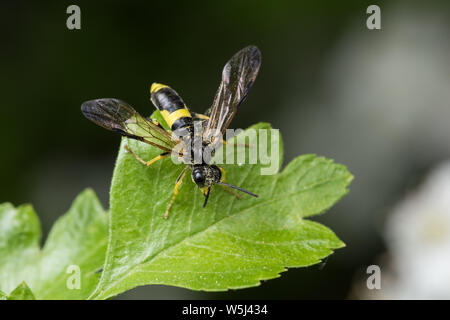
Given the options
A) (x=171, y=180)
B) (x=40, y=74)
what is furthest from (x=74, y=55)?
(x=171, y=180)

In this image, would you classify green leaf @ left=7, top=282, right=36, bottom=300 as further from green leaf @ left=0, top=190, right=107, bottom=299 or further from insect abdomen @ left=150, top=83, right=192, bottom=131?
insect abdomen @ left=150, top=83, right=192, bottom=131

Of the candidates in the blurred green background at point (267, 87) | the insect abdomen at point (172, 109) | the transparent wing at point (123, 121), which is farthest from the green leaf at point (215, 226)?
the blurred green background at point (267, 87)

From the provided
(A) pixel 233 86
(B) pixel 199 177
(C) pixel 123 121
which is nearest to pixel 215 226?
(B) pixel 199 177

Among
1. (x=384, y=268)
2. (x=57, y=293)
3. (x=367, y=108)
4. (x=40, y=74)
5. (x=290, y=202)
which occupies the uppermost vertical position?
(x=40, y=74)

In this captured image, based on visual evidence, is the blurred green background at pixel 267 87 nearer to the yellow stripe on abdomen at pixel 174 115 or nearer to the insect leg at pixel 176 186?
the yellow stripe on abdomen at pixel 174 115

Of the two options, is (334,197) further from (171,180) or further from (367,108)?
(367,108)

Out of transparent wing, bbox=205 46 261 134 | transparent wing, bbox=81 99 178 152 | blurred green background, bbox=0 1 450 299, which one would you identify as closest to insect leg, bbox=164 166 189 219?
transparent wing, bbox=81 99 178 152
